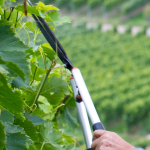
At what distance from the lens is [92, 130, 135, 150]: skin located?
1.25 ft

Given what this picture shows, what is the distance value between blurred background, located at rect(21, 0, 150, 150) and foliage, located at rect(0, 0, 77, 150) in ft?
20.4

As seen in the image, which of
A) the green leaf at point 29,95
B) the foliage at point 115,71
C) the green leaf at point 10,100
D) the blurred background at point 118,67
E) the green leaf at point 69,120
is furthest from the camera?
the foliage at point 115,71

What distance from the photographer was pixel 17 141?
0.40 m

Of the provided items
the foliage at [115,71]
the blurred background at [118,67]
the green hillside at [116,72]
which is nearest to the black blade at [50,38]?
the blurred background at [118,67]

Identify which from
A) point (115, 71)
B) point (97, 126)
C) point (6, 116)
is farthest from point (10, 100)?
point (115, 71)

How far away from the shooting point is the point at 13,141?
40 centimetres

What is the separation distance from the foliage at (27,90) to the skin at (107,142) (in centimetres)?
10

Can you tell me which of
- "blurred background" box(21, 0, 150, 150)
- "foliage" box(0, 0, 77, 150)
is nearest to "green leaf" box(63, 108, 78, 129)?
"foliage" box(0, 0, 77, 150)

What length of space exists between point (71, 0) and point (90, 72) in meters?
12.8

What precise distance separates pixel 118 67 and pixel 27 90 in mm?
10215

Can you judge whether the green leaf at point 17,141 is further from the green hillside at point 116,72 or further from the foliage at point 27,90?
the green hillside at point 116,72

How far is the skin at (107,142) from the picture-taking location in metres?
0.38

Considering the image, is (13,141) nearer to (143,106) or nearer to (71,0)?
(143,106)

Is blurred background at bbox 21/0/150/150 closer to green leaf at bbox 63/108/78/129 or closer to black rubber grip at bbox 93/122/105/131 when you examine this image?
green leaf at bbox 63/108/78/129
